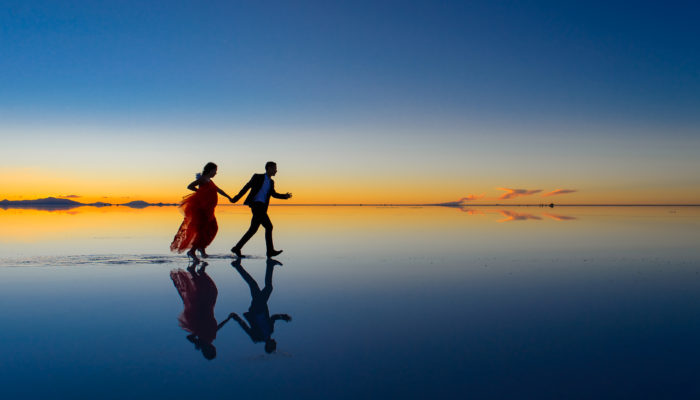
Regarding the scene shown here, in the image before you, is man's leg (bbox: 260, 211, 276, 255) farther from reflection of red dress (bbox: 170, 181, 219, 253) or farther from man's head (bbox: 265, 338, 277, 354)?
Answer: man's head (bbox: 265, 338, 277, 354)

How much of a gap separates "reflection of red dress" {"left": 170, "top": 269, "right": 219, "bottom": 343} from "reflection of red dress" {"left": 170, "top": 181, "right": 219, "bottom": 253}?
1741 mm

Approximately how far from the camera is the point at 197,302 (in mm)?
5902

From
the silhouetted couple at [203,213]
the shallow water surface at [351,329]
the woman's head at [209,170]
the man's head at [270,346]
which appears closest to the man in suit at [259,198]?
the silhouetted couple at [203,213]

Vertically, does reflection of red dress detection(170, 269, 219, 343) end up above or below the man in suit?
below

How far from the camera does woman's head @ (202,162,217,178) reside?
10344 mm

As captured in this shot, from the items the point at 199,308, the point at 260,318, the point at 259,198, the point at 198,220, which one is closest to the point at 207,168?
the point at 198,220

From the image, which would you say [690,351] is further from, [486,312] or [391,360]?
[391,360]

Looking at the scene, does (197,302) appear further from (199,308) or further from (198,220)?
(198,220)

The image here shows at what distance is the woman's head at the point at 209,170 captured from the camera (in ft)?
33.9

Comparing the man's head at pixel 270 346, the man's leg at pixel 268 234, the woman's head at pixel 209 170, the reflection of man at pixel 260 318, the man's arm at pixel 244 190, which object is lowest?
the man's head at pixel 270 346

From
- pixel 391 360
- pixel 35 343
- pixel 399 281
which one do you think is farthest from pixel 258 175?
pixel 391 360

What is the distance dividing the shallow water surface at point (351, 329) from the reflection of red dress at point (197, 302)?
0.03 m

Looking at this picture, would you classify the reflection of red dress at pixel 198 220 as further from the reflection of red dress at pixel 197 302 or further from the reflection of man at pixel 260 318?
the reflection of man at pixel 260 318

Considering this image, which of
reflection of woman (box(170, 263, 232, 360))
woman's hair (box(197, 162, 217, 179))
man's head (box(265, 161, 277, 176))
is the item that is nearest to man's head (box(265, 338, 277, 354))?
reflection of woman (box(170, 263, 232, 360))
